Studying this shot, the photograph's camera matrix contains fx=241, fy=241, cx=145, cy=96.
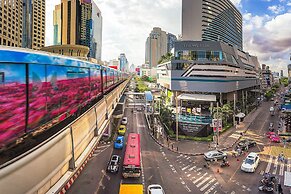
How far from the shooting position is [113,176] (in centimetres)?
2111

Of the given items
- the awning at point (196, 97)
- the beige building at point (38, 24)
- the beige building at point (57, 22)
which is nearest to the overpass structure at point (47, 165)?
the awning at point (196, 97)

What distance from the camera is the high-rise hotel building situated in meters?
54.1

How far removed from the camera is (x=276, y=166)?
81.5 feet

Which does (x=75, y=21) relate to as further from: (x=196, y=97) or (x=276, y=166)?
(x=276, y=166)

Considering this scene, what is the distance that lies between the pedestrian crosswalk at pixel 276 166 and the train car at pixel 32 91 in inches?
811

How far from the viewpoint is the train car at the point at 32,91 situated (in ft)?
19.6

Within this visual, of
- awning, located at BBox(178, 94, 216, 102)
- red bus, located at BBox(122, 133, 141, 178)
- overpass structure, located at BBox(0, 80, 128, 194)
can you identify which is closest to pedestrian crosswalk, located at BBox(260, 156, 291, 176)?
red bus, located at BBox(122, 133, 141, 178)

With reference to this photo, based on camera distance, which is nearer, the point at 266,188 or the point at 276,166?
the point at 266,188

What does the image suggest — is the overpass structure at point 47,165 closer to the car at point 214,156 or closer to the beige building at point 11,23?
the car at point 214,156

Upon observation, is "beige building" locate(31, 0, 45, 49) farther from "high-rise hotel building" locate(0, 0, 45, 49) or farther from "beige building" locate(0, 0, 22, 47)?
"beige building" locate(0, 0, 22, 47)

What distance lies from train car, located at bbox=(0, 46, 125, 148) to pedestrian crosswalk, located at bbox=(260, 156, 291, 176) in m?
20.6

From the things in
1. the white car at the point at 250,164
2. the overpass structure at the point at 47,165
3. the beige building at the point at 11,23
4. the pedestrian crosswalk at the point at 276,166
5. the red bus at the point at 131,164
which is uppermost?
the beige building at the point at 11,23

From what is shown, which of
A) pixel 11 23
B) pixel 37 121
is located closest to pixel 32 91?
pixel 37 121

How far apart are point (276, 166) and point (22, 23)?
213 feet
